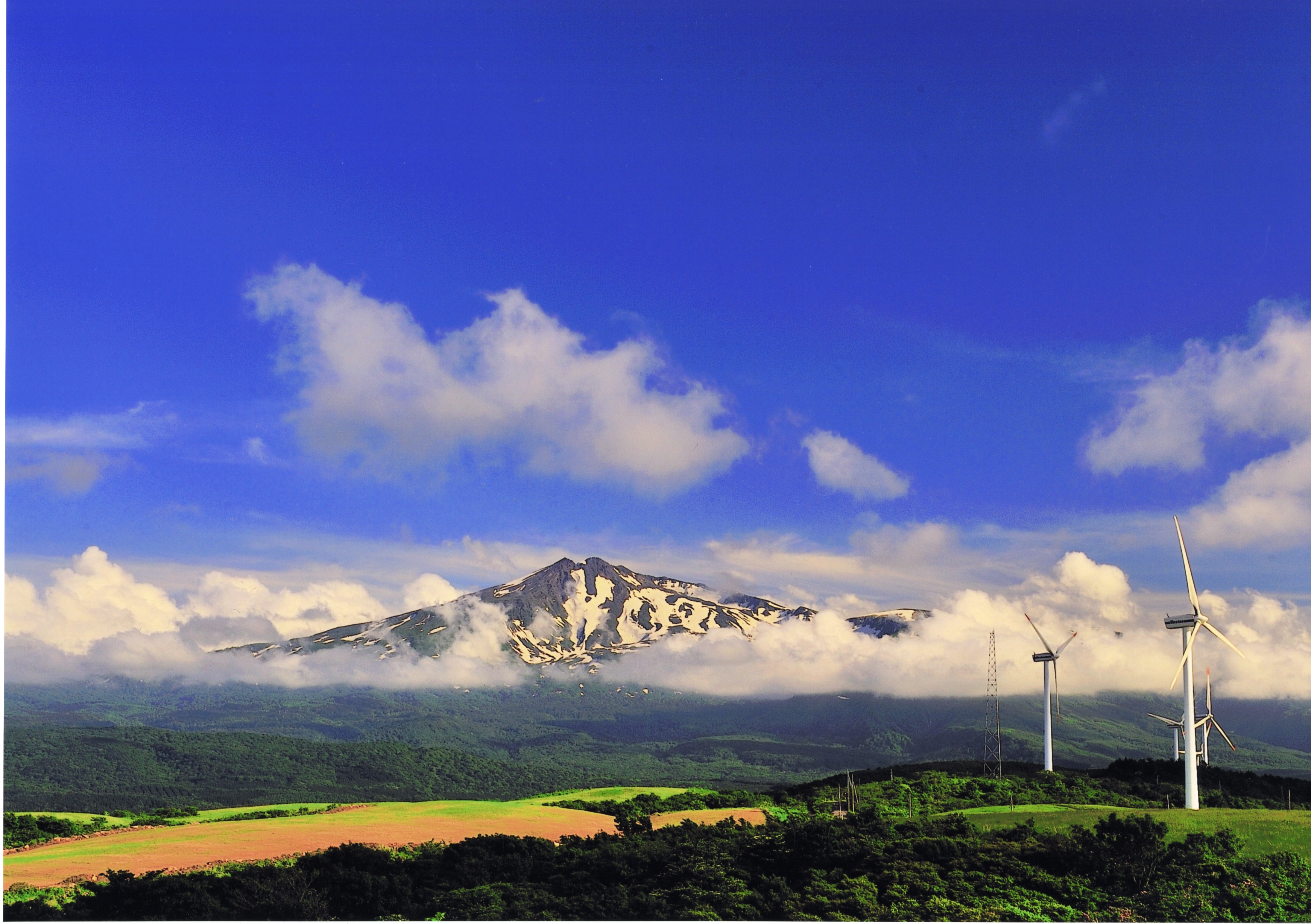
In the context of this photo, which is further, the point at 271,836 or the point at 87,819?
the point at 87,819

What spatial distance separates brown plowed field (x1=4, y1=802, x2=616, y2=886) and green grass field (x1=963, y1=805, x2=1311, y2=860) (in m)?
21.4

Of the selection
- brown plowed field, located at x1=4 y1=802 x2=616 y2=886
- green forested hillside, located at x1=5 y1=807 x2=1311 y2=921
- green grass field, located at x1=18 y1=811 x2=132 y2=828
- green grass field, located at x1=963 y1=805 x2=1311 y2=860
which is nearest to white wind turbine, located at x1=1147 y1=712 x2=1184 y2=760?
green grass field, located at x1=963 y1=805 x2=1311 y2=860

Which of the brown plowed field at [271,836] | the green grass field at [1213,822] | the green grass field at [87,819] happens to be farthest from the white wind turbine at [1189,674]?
the green grass field at [87,819]

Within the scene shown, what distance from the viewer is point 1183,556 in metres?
57.2

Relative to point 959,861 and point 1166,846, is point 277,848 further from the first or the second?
point 1166,846

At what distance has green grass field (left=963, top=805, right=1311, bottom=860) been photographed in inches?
1822

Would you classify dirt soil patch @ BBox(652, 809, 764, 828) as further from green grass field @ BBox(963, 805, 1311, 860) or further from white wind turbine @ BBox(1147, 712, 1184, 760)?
white wind turbine @ BBox(1147, 712, 1184, 760)

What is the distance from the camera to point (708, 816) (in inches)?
2516

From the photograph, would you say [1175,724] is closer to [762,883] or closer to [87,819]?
[762,883]

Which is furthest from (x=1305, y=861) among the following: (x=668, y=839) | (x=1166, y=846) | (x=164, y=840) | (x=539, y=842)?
(x=164, y=840)

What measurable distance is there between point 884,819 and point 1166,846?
17439 millimetres

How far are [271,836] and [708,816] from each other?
27.6 meters

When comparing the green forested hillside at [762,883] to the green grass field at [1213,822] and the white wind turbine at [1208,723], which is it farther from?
the white wind turbine at [1208,723]

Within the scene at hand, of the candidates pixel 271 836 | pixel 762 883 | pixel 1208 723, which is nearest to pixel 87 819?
pixel 271 836
